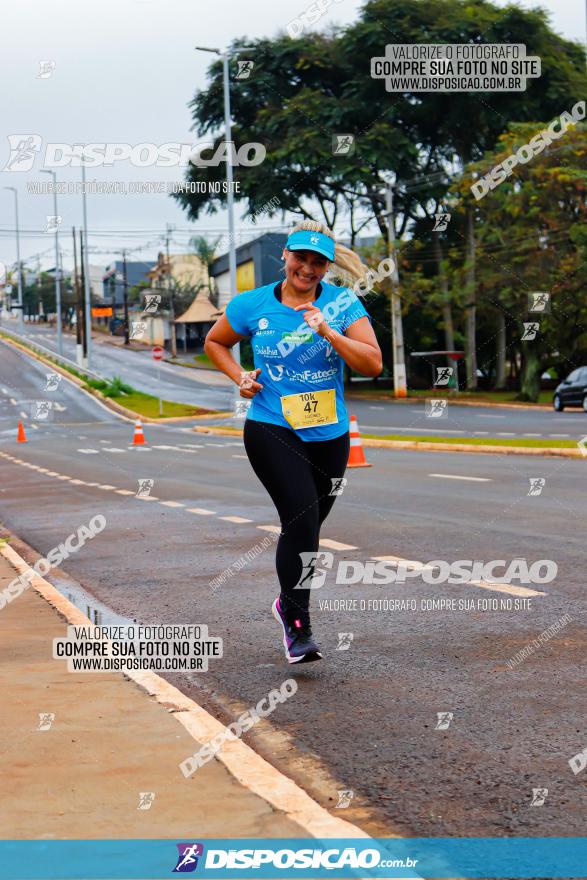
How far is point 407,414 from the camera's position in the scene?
1533 inches

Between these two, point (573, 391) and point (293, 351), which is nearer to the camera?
point (293, 351)

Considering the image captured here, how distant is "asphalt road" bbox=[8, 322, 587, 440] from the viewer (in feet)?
88.6

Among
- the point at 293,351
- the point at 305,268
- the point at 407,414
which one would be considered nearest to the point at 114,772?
the point at 293,351

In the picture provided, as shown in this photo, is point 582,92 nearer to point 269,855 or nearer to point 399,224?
point 399,224

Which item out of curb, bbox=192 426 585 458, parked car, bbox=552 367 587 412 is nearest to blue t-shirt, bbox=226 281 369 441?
curb, bbox=192 426 585 458

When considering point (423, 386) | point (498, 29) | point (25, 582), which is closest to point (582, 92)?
point (498, 29)

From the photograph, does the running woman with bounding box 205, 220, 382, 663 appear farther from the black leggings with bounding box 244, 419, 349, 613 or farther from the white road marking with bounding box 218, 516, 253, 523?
the white road marking with bounding box 218, 516, 253, 523

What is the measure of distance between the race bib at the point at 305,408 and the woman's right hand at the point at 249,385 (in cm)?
13

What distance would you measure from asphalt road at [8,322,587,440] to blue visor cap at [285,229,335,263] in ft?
60.0

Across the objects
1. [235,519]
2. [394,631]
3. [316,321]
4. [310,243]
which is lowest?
[235,519]

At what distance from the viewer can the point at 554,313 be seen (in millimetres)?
42625

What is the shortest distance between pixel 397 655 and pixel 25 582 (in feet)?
10.4

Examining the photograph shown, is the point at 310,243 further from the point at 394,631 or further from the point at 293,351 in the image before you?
the point at 394,631

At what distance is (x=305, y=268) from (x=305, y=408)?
613 mm
